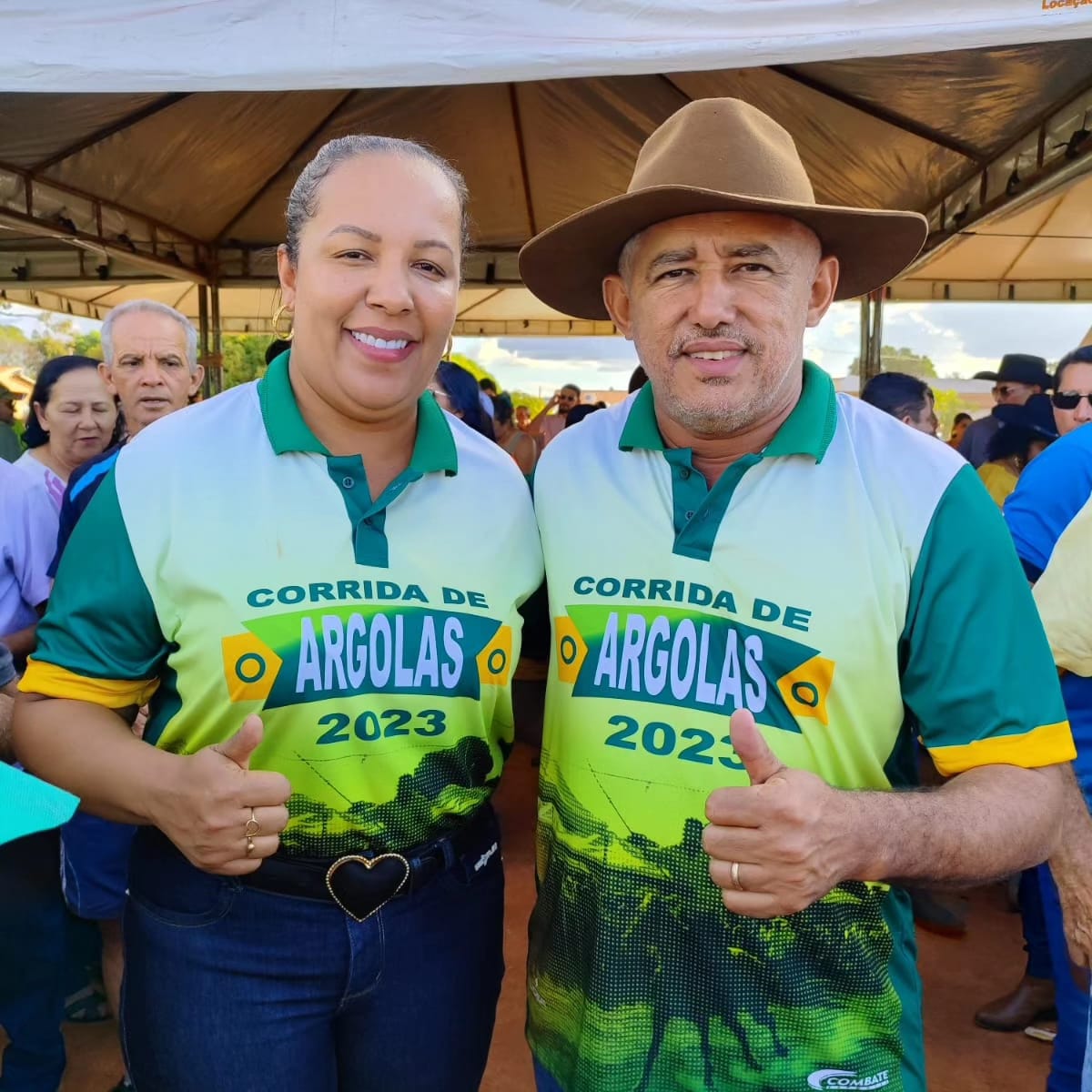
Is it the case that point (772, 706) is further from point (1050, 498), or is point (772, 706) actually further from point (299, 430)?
point (1050, 498)

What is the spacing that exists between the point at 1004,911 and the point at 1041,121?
13.3 feet

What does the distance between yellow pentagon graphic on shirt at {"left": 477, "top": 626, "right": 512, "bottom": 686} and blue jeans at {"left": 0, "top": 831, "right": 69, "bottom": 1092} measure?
4.91 feet

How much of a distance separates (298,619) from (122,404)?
2189mm

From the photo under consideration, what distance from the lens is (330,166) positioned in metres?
1.40

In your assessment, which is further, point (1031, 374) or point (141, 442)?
point (1031, 374)

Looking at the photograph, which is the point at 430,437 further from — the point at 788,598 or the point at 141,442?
the point at 788,598

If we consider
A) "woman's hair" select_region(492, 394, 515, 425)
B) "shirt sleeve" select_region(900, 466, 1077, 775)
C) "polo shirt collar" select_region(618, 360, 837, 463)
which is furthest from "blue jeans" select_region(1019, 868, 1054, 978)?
"woman's hair" select_region(492, 394, 515, 425)

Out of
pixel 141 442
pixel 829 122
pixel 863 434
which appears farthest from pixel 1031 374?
pixel 141 442

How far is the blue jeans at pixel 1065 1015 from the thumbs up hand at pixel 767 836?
3.61ft

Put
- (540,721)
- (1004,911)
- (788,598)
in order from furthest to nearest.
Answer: (1004,911) → (540,721) → (788,598)

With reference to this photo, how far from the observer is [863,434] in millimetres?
1415

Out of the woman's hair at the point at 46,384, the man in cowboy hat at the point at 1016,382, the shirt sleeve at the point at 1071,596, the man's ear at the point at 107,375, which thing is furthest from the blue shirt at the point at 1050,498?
the woman's hair at the point at 46,384

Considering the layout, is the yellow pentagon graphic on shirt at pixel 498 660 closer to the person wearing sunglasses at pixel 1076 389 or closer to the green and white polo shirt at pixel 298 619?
the green and white polo shirt at pixel 298 619

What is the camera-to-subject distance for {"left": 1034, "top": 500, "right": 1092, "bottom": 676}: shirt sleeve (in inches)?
63.9
